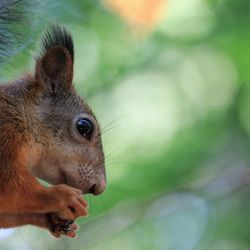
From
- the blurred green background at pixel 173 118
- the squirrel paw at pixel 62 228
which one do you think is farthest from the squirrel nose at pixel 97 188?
the blurred green background at pixel 173 118

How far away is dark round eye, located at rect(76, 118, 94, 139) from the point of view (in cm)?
234

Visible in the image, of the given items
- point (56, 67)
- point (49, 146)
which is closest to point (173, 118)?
point (56, 67)

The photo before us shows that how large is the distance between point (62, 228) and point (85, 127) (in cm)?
43

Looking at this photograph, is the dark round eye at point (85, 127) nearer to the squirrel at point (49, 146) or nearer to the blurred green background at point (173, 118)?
the squirrel at point (49, 146)

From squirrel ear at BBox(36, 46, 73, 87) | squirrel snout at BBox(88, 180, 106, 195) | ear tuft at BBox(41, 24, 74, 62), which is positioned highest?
ear tuft at BBox(41, 24, 74, 62)

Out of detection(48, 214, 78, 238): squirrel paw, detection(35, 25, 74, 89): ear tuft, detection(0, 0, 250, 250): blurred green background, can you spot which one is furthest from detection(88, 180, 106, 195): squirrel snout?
detection(0, 0, 250, 250): blurred green background

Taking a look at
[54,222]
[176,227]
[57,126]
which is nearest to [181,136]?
[176,227]

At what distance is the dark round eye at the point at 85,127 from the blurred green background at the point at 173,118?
95 cm

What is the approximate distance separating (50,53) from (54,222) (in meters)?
0.54

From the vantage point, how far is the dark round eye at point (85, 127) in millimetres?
2342

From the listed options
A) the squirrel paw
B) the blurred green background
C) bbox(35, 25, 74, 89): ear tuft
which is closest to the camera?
the squirrel paw

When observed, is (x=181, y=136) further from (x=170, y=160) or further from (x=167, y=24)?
(x=167, y=24)

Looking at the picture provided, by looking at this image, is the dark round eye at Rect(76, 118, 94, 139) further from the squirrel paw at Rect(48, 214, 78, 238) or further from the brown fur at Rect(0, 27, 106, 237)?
the squirrel paw at Rect(48, 214, 78, 238)

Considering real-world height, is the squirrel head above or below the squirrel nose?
above
